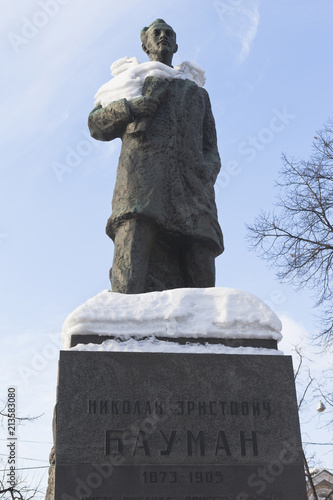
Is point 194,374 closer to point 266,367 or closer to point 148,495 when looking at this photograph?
point 266,367

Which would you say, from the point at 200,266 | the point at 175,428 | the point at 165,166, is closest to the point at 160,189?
the point at 165,166

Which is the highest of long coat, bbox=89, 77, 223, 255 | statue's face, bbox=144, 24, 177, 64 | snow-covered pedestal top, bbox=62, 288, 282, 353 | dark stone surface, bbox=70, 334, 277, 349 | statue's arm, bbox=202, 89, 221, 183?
statue's face, bbox=144, 24, 177, 64

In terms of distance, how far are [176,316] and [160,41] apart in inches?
110

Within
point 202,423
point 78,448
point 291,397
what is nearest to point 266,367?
point 291,397

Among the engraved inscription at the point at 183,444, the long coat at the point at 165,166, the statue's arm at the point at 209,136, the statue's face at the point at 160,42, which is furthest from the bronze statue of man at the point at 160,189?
the engraved inscription at the point at 183,444

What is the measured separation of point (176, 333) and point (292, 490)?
111cm

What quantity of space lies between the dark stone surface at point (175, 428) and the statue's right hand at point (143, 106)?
6.97ft

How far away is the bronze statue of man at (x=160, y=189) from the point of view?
5105mm

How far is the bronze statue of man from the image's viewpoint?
5105 millimetres

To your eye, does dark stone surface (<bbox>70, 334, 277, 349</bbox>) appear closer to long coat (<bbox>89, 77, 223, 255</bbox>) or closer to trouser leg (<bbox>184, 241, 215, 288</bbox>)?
trouser leg (<bbox>184, 241, 215, 288</bbox>)

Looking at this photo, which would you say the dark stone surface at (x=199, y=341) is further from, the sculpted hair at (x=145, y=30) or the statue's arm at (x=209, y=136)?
the sculpted hair at (x=145, y=30)

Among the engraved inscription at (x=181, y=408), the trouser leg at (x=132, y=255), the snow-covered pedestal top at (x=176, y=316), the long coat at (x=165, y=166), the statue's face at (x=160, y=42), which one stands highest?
the statue's face at (x=160, y=42)

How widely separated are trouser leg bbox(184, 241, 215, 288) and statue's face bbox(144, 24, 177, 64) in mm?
1760

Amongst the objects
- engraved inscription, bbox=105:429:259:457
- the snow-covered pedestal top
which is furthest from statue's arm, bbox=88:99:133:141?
engraved inscription, bbox=105:429:259:457
